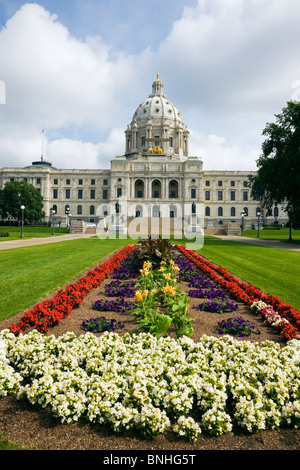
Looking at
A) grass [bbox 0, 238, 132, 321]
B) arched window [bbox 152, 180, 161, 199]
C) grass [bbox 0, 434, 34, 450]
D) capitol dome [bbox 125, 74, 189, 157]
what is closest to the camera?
grass [bbox 0, 434, 34, 450]

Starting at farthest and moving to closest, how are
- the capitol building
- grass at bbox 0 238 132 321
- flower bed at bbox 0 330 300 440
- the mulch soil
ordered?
the capitol building, grass at bbox 0 238 132 321, flower bed at bbox 0 330 300 440, the mulch soil

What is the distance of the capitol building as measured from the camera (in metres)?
86.6

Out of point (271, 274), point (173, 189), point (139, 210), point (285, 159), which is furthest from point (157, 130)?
point (271, 274)

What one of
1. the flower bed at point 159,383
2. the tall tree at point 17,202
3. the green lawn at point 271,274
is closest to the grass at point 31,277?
the flower bed at point 159,383

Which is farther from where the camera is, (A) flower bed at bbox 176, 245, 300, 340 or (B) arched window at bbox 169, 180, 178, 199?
(B) arched window at bbox 169, 180, 178, 199

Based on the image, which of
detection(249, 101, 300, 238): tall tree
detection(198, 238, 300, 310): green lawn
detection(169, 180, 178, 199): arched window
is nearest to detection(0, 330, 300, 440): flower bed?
detection(198, 238, 300, 310): green lawn

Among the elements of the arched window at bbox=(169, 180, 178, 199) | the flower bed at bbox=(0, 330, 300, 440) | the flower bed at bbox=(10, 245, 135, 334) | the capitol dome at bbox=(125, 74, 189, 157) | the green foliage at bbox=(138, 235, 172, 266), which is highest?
the capitol dome at bbox=(125, 74, 189, 157)

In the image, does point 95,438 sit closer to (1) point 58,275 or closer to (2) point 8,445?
(2) point 8,445

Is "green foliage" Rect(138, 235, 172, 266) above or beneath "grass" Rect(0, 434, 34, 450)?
above

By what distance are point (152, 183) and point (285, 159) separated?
204 ft

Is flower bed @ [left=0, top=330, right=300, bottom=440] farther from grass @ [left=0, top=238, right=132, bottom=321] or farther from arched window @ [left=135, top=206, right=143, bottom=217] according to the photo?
arched window @ [left=135, top=206, right=143, bottom=217]

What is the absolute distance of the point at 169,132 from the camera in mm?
103812

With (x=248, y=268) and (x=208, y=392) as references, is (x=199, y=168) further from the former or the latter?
(x=208, y=392)
